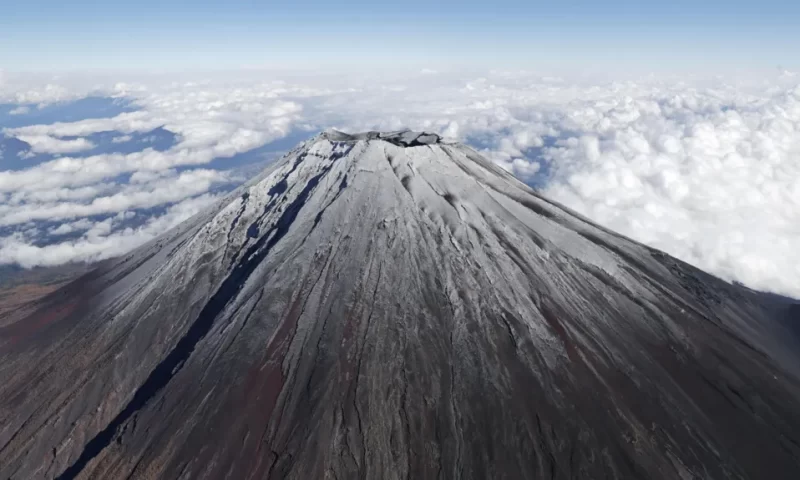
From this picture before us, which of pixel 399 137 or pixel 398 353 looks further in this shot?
pixel 399 137

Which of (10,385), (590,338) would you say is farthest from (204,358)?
(590,338)

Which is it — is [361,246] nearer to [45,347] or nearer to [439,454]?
[439,454]

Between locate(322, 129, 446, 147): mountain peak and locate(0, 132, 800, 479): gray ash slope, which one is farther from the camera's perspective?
locate(322, 129, 446, 147): mountain peak

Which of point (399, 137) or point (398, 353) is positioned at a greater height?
point (399, 137)

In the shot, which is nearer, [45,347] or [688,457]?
[688,457]

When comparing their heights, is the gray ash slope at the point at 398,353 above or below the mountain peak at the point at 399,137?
below

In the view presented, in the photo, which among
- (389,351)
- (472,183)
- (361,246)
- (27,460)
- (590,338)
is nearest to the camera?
(27,460)

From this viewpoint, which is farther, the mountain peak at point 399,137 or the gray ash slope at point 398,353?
the mountain peak at point 399,137

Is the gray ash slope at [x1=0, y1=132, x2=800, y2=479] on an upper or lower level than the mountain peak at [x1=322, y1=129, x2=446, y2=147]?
lower
